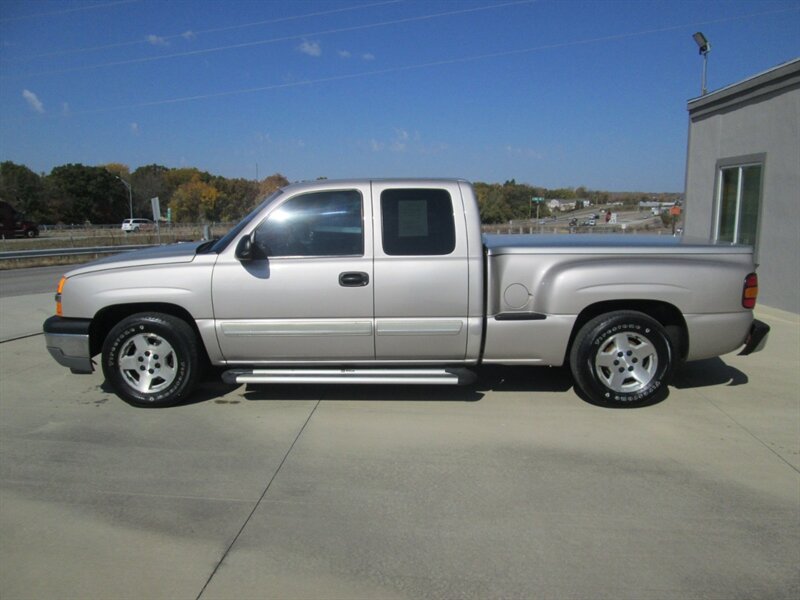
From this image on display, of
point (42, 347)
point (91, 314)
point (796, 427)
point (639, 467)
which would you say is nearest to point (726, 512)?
point (639, 467)

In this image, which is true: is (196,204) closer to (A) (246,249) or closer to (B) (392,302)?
(A) (246,249)

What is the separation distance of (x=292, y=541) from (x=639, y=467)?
2350 mm

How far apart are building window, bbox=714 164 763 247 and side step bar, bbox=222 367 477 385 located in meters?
7.40

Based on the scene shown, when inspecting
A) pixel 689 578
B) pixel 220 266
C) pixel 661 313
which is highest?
pixel 220 266

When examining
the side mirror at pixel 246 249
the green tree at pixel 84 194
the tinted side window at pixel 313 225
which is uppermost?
the green tree at pixel 84 194

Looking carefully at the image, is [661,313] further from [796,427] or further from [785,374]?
[785,374]

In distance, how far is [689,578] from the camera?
3018 millimetres

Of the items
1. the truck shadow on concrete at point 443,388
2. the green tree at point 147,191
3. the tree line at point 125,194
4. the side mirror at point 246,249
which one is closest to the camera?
the side mirror at point 246,249

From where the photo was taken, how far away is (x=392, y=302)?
5.08 meters

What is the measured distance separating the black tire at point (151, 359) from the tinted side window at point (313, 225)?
104cm

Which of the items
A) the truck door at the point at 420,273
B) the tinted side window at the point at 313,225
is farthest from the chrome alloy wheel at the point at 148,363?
the truck door at the point at 420,273

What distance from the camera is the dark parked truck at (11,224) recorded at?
1481 inches

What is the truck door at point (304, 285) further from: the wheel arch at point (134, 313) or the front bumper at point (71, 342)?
the front bumper at point (71, 342)

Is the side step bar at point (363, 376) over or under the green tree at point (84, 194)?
under
